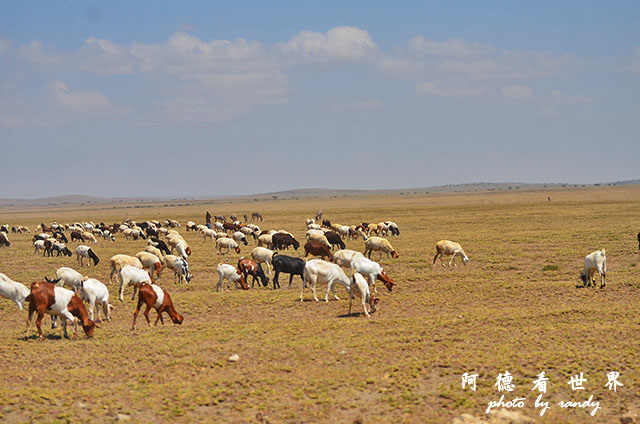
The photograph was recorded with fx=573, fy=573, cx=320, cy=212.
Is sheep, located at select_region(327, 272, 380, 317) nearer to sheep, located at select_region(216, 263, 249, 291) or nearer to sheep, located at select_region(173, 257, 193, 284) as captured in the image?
sheep, located at select_region(216, 263, 249, 291)

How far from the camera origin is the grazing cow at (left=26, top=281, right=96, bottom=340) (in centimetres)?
1313

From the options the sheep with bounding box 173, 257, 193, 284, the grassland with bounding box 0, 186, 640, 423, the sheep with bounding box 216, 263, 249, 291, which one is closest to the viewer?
the grassland with bounding box 0, 186, 640, 423

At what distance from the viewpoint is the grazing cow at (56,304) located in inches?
517

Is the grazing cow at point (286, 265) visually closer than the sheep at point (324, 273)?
No

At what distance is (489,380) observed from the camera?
1066 centimetres

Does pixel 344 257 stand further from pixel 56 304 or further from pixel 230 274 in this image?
pixel 56 304

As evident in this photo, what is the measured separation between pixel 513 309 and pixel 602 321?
2529mm

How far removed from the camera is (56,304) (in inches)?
Answer: 524

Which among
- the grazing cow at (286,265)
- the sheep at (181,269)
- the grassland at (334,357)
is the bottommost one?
the grassland at (334,357)

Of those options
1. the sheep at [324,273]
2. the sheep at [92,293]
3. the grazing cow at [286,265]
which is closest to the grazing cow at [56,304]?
the sheep at [92,293]

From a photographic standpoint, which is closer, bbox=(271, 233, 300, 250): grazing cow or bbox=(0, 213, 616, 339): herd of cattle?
bbox=(0, 213, 616, 339): herd of cattle

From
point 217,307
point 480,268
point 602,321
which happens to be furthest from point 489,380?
point 480,268

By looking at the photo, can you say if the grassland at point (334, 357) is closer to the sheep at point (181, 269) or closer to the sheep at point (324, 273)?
the sheep at point (324, 273)

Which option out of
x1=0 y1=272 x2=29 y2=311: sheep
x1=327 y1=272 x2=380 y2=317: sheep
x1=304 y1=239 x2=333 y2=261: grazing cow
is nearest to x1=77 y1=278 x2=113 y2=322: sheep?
x1=0 y1=272 x2=29 y2=311: sheep
